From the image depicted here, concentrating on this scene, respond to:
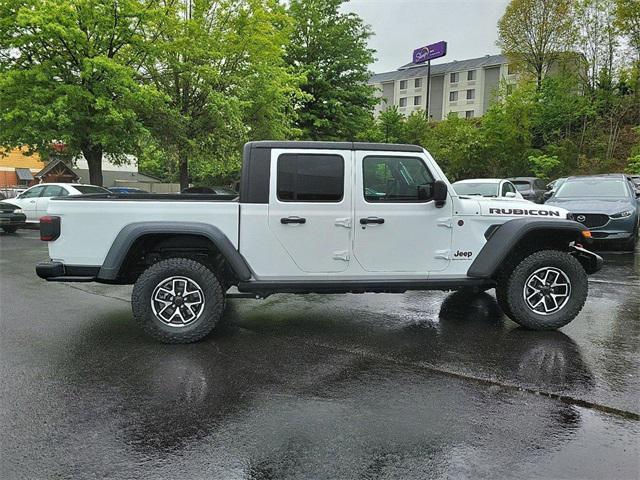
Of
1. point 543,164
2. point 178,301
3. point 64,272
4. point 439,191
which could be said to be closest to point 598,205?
point 439,191

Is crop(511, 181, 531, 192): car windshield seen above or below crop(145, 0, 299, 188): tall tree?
below

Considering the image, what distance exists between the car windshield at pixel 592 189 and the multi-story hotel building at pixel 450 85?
4832 cm

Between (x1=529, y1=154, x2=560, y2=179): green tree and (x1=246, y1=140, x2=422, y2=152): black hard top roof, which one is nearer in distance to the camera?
(x1=246, y1=140, x2=422, y2=152): black hard top roof

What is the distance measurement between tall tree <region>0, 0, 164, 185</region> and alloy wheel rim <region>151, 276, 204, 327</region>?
1227cm

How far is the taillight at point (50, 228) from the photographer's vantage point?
4721 millimetres

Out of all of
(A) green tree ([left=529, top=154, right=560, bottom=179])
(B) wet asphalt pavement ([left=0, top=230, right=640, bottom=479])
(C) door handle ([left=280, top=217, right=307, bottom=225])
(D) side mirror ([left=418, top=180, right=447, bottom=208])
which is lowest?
(B) wet asphalt pavement ([left=0, top=230, right=640, bottom=479])

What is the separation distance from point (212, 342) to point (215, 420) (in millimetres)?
1688

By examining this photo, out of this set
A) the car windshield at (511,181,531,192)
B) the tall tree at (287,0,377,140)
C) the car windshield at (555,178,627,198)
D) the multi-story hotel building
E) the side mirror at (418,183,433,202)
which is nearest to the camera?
the side mirror at (418,183,433,202)

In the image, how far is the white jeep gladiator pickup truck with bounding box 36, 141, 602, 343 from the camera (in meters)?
4.81

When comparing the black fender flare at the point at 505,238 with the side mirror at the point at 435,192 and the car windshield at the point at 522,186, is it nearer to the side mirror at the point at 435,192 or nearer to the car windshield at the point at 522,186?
the side mirror at the point at 435,192

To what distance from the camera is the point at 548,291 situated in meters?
5.28

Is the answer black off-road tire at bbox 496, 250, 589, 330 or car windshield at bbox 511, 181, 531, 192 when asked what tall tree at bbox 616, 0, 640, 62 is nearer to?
car windshield at bbox 511, 181, 531, 192

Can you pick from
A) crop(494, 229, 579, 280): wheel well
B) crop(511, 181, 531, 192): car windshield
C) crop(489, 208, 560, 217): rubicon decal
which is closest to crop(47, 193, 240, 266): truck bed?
crop(489, 208, 560, 217): rubicon decal

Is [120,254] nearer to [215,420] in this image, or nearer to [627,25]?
[215,420]
